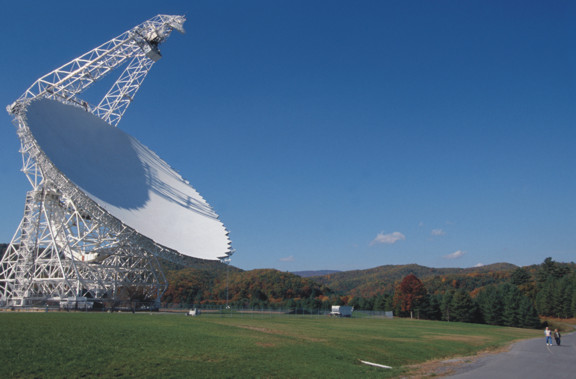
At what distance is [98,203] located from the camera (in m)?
33.7

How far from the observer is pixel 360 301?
10344 cm

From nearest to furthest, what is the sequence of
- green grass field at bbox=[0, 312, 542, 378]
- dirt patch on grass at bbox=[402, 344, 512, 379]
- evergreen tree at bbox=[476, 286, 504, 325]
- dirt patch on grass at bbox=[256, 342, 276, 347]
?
green grass field at bbox=[0, 312, 542, 378] < dirt patch on grass at bbox=[402, 344, 512, 379] < dirt patch on grass at bbox=[256, 342, 276, 347] < evergreen tree at bbox=[476, 286, 504, 325]

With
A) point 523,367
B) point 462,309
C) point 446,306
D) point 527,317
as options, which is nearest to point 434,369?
point 523,367

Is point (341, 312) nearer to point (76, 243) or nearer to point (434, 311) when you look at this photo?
point (434, 311)

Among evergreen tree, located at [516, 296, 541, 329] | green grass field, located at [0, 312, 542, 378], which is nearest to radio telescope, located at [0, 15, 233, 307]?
green grass field, located at [0, 312, 542, 378]

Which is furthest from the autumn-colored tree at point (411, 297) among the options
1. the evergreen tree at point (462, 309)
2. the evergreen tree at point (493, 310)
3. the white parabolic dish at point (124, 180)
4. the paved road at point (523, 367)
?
the paved road at point (523, 367)

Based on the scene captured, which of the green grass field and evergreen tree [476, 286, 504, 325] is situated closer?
the green grass field

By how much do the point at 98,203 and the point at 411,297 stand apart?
219 ft

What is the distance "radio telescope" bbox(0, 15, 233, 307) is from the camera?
34.9 meters

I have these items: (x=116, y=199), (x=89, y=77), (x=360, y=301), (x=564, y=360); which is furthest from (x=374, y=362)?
(x=360, y=301)

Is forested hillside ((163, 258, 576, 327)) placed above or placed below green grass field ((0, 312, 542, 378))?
above

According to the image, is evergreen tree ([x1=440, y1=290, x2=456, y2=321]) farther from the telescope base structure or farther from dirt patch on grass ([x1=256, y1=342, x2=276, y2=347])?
dirt patch on grass ([x1=256, y1=342, x2=276, y2=347])

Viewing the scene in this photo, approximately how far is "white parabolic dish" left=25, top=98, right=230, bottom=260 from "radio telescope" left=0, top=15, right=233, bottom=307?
119 millimetres

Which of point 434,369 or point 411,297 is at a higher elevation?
point 411,297
